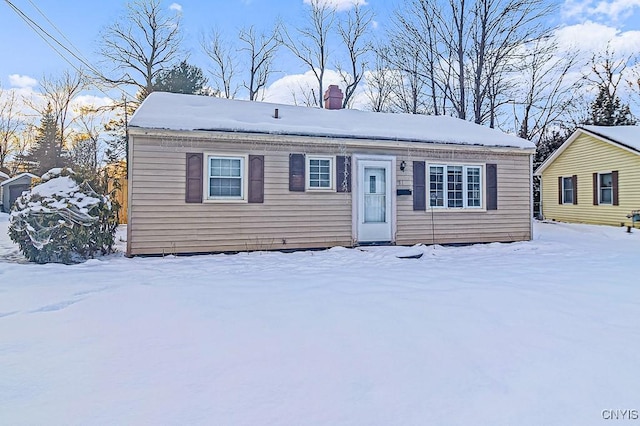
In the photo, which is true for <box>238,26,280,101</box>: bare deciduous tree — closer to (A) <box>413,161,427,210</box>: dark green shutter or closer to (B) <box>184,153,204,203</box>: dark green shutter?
(A) <box>413,161,427,210</box>: dark green shutter

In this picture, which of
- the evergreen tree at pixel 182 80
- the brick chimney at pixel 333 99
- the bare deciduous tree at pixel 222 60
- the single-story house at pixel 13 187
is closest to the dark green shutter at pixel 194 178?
the brick chimney at pixel 333 99

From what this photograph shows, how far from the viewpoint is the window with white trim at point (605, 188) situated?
1416 cm

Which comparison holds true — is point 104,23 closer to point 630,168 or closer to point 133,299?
point 133,299

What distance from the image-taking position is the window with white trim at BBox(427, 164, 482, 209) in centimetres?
963

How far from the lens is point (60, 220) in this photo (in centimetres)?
691

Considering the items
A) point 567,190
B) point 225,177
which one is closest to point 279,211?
point 225,177

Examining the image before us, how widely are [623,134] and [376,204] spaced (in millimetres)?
10969

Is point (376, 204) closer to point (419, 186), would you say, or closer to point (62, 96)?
point (419, 186)

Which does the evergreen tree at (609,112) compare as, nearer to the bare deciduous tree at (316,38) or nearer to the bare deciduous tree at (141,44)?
the bare deciduous tree at (316,38)

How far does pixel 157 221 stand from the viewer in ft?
25.5

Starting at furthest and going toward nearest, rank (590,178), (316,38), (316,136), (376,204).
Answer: (316,38) < (590,178) < (376,204) < (316,136)

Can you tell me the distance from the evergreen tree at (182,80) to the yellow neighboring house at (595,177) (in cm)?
1769

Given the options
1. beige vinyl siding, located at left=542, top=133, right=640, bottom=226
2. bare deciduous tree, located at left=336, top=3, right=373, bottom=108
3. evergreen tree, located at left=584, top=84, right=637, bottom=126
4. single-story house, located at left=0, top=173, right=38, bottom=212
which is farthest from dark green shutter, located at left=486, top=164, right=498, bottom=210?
single-story house, located at left=0, top=173, right=38, bottom=212

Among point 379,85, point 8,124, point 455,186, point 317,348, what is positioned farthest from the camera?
point 8,124
